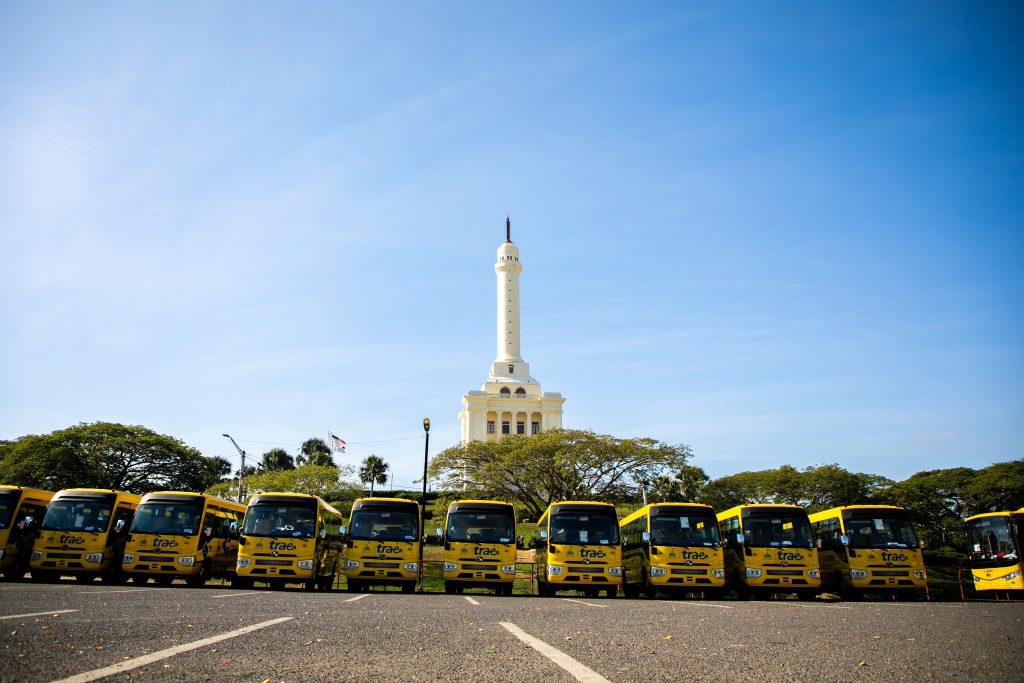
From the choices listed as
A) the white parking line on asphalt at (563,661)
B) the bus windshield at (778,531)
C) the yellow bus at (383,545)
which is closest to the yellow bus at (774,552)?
the bus windshield at (778,531)

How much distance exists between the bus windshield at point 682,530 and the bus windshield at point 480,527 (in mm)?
3933

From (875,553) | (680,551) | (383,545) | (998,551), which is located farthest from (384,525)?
(998,551)

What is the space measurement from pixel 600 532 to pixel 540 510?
31920mm

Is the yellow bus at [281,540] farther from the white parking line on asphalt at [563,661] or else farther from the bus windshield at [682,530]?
the white parking line on asphalt at [563,661]

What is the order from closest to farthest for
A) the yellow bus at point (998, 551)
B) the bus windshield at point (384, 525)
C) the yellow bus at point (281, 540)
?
the yellow bus at point (281, 540) → the bus windshield at point (384, 525) → the yellow bus at point (998, 551)

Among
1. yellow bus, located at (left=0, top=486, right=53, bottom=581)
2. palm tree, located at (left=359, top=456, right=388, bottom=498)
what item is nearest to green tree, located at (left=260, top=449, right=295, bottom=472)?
palm tree, located at (left=359, top=456, right=388, bottom=498)

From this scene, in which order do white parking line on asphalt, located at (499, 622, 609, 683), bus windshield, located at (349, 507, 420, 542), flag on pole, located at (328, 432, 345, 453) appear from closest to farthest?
1. white parking line on asphalt, located at (499, 622, 609, 683)
2. bus windshield, located at (349, 507, 420, 542)
3. flag on pole, located at (328, 432, 345, 453)

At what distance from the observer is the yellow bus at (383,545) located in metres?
17.9

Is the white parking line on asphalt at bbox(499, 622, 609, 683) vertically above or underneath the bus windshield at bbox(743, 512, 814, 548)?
underneath

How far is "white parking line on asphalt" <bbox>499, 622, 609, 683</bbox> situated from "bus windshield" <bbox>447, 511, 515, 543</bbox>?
425 inches

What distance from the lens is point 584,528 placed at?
1891cm

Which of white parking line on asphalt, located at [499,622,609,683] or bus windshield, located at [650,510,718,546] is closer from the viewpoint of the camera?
white parking line on asphalt, located at [499,622,609,683]

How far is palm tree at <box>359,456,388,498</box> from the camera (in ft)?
243

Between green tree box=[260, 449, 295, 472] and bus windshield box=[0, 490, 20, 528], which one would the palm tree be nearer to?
green tree box=[260, 449, 295, 472]
